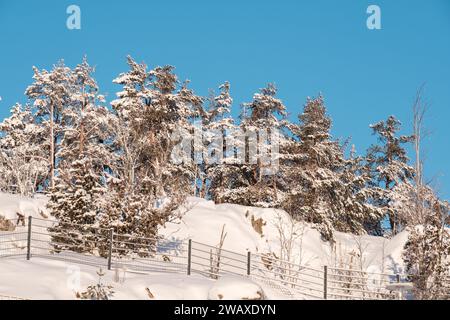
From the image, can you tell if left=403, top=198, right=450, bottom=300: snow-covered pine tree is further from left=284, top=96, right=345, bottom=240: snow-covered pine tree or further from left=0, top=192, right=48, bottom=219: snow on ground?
left=0, top=192, right=48, bottom=219: snow on ground

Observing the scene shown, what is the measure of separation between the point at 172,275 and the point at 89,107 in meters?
28.8

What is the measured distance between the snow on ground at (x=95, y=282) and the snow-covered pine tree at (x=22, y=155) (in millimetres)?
20053

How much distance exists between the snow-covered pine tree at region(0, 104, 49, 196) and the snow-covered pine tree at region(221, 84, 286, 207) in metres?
12.9

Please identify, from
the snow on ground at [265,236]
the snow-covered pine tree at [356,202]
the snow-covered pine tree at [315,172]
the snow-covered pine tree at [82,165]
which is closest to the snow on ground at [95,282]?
the snow-covered pine tree at [82,165]

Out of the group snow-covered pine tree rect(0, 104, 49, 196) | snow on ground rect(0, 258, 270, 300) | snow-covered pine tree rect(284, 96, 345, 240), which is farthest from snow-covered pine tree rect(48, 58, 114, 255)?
snow-covered pine tree rect(284, 96, 345, 240)

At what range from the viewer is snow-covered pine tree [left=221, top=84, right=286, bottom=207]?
143 ft

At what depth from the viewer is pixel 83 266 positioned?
20.0 metres

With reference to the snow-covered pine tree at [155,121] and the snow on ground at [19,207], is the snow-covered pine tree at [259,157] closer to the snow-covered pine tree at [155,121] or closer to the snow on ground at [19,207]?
the snow-covered pine tree at [155,121]

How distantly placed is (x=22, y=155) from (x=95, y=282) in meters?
29.6

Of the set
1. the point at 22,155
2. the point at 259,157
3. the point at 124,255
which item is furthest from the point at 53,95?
the point at 124,255

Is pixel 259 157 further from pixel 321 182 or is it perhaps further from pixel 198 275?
pixel 198 275

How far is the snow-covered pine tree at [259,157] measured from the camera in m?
43.7
